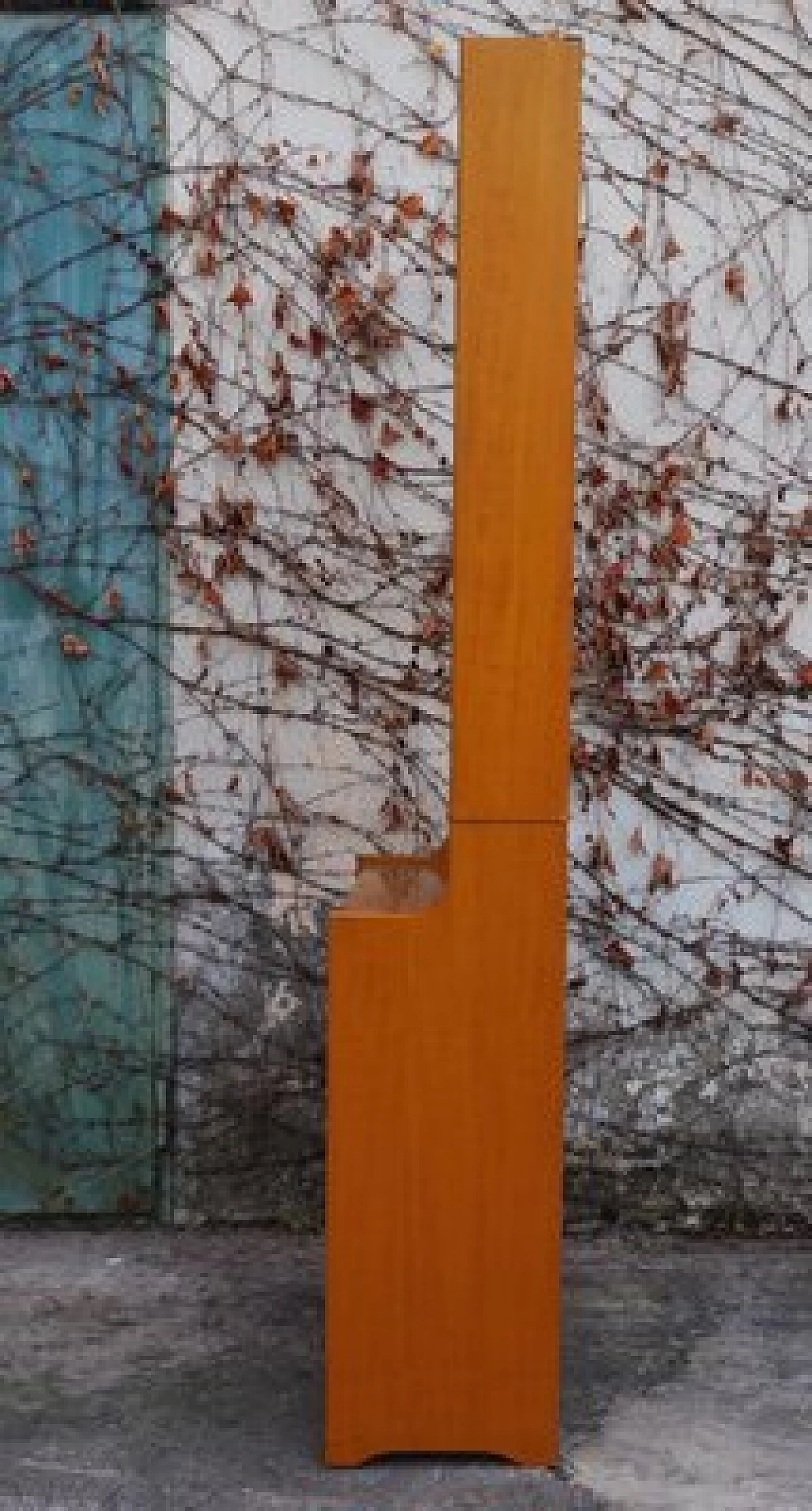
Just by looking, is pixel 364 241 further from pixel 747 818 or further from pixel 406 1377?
pixel 406 1377

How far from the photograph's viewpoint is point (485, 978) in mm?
3293

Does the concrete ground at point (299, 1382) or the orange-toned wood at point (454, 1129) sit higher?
the orange-toned wood at point (454, 1129)

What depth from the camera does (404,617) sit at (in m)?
4.56

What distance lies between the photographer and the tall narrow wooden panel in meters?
3.24

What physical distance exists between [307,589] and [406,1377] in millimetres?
1827

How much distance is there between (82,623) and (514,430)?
61.4 inches

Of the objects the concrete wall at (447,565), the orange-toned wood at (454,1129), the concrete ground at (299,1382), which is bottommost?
the concrete ground at (299,1382)

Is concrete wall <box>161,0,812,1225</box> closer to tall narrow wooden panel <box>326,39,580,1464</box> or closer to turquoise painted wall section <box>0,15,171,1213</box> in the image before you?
turquoise painted wall section <box>0,15,171,1213</box>

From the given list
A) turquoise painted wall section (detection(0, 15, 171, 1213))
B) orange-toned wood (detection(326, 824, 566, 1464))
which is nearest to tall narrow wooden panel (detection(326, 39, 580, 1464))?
orange-toned wood (detection(326, 824, 566, 1464))

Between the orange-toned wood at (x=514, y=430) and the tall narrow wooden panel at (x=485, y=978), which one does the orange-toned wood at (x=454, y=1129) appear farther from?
the orange-toned wood at (x=514, y=430)

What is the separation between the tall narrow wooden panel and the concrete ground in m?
0.14

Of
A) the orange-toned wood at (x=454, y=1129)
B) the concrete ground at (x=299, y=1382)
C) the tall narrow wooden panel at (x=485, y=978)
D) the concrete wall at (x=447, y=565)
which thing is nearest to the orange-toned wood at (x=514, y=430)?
the tall narrow wooden panel at (x=485, y=978)

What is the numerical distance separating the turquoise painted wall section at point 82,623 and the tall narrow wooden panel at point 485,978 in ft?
4.49

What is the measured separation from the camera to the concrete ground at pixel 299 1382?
129 inches
